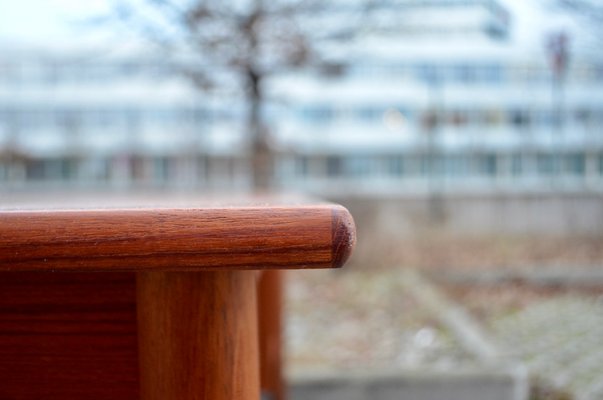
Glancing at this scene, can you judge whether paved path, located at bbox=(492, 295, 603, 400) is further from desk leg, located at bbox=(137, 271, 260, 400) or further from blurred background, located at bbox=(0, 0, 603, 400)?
desk leg, located at bbox=(137, 271, 260, 400)

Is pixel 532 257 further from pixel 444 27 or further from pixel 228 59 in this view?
pixel 228 59

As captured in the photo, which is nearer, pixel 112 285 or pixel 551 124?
pixel 112 285

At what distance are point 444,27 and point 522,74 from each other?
2043cm

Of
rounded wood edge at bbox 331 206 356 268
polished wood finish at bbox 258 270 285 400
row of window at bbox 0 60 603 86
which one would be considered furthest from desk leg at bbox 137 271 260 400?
row of window at bbox 0 60 603 86

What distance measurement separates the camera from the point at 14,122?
89.3 feet

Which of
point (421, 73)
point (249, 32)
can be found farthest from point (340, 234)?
point (421, 73)

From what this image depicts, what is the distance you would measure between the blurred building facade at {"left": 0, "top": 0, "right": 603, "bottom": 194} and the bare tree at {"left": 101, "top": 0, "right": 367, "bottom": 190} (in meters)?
13.4

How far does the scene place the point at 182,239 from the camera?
1.49ft

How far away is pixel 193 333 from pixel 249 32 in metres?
6.46

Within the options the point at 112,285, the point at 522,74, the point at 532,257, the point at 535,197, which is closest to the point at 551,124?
the point at 522,74

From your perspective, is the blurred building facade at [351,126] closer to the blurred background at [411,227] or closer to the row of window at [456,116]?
the row of window at [456,116]

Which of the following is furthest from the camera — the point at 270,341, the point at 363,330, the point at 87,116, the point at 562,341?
the point at 87,116

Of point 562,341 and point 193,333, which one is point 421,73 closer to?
point 562,341

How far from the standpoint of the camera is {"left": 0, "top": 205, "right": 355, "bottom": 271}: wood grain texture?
Result: 0.45 m
